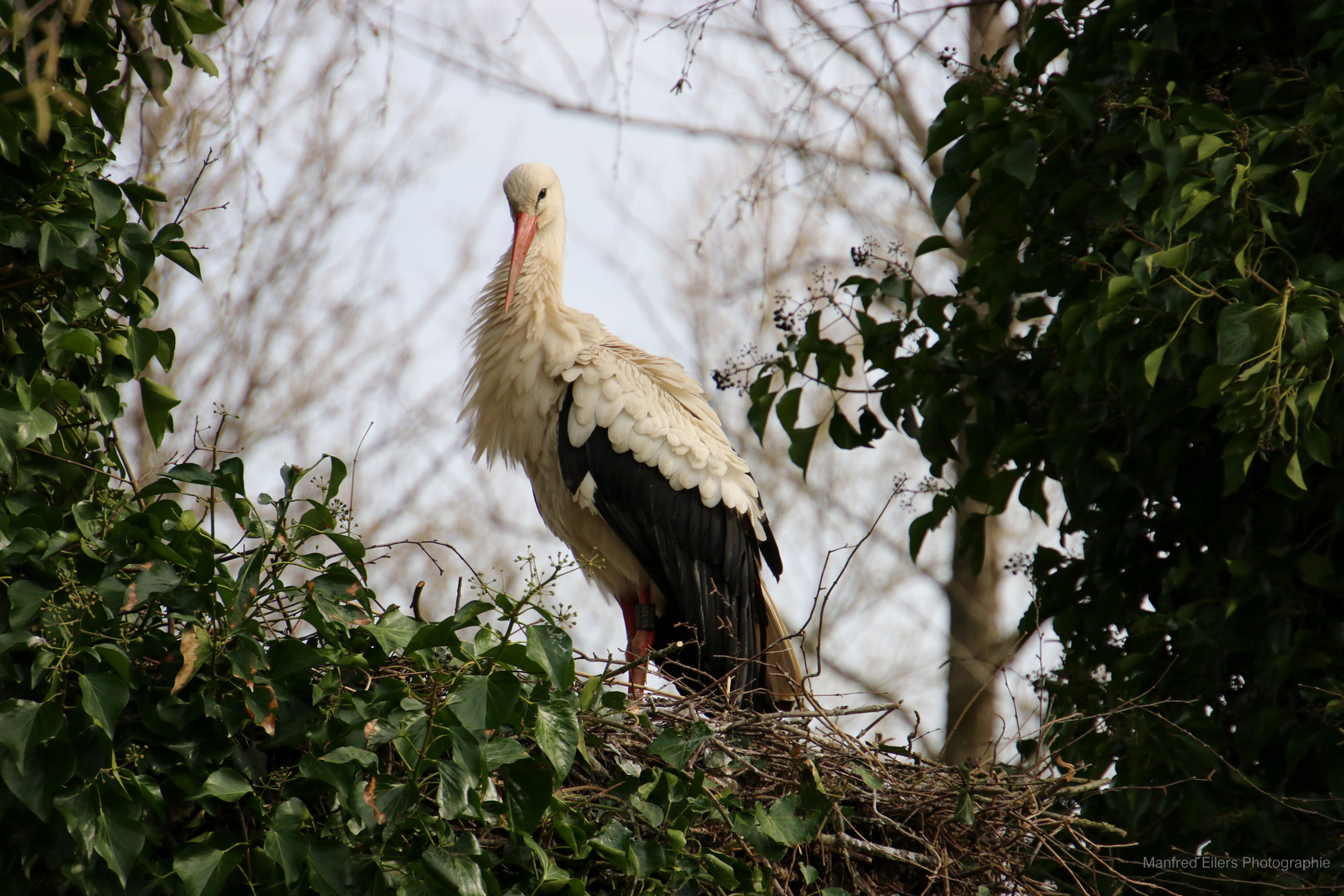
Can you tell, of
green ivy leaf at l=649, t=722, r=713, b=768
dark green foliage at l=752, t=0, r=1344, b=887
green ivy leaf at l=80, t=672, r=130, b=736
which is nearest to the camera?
green ivy leaf at l=80, t=672, r=130, b=736

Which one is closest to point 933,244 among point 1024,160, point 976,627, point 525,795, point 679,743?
point 1024,160

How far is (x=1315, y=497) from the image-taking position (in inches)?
127

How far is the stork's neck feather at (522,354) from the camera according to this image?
4.63 metres

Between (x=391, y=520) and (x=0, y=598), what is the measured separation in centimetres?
818

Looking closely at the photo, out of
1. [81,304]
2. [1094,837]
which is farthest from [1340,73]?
[81,304]

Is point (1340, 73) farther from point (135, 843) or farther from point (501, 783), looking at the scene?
point (135, 843)

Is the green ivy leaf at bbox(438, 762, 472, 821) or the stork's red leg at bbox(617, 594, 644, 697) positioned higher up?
the stork's red leg at bbox(617, 594, 644, 697)

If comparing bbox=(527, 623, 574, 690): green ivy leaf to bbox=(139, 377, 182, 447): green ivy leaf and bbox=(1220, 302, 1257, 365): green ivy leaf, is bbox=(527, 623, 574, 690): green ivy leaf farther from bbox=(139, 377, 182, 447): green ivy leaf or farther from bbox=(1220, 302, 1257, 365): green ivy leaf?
bbox=(1220, 302, 1257, 365): green ivy leaf

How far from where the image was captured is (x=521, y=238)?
16.4 ft

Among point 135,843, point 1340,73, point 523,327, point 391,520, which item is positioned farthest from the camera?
point 391,520

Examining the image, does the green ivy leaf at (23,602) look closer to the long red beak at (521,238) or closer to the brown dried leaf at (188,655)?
the brown dried leaf at (188,655)

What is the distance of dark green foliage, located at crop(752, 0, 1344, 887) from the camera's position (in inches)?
116

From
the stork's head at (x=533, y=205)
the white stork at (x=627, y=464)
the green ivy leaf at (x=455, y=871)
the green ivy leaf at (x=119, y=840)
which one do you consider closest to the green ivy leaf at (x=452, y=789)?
the green ivy leaf at (x=455, y=871)

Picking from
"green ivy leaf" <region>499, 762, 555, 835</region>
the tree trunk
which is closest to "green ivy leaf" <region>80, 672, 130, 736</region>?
"green ivy leaf" <region>499, 762, 555, 835</region>
